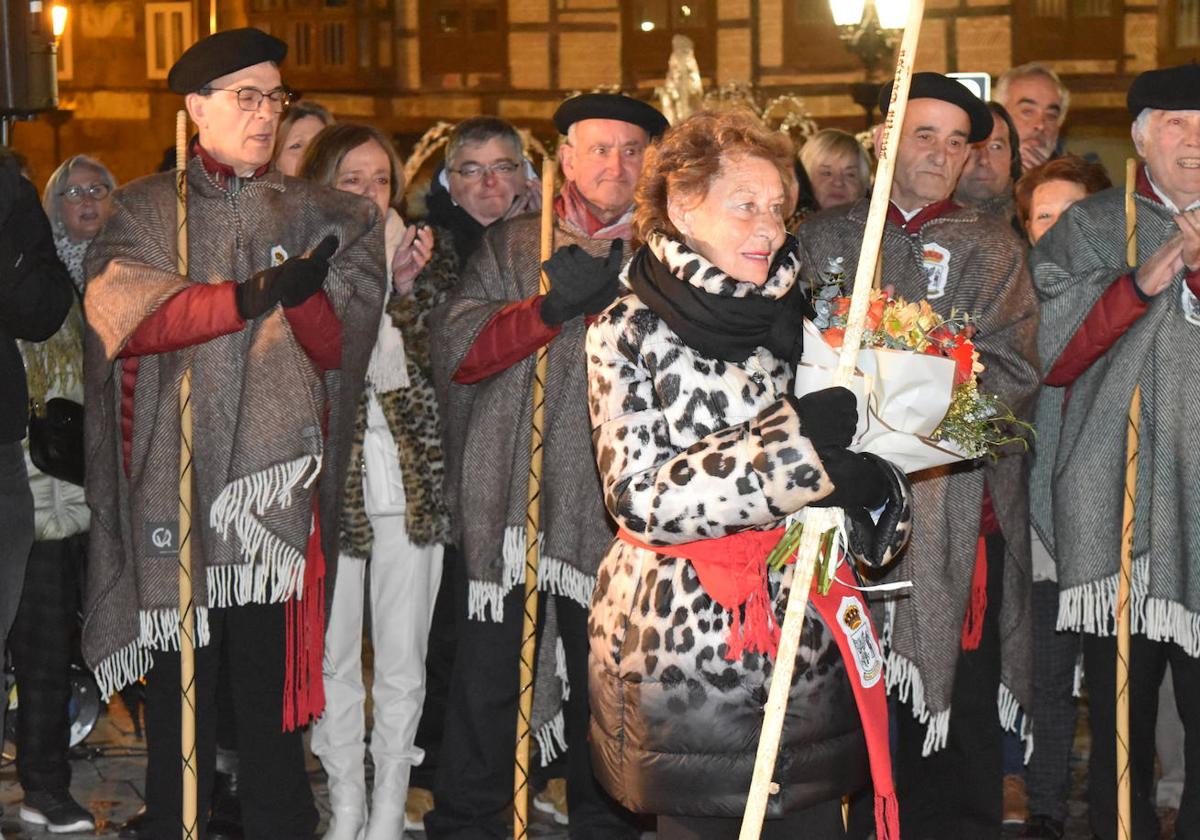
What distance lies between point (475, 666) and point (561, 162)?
149 centimetres

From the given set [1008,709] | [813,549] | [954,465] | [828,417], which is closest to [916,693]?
[1008,709]

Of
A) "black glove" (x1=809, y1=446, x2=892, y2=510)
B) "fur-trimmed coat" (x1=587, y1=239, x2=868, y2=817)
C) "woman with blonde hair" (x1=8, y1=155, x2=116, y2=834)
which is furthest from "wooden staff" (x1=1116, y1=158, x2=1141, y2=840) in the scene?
"woman with blonde hair" (x1=8, y1=155, x2=116, y2=834)

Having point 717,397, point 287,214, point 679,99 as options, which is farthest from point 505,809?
point 679,99

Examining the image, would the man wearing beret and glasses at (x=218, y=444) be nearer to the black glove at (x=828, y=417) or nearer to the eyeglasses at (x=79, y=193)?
the eyeglasses at (x=79, y=193)

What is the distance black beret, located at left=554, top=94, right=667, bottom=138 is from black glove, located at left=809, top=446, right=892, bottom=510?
196 centimetres

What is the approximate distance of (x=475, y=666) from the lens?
5.30 metres

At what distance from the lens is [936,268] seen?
4988 mm

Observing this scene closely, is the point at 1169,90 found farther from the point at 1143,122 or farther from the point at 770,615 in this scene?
the point at 770,615

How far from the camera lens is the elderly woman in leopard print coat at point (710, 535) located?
345cm

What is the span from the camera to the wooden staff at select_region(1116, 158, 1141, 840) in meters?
4.81

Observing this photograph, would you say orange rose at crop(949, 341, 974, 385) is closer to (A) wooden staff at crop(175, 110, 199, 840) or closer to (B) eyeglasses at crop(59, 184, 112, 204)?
(A) wooden staff at crop(175, 110, 199, 840)

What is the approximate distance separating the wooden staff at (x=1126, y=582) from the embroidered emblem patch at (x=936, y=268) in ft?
1.58

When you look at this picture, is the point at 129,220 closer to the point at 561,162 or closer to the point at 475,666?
the point at 561,162

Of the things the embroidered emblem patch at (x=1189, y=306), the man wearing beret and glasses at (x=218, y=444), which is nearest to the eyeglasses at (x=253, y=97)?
the man wearing beret and glasses at (x=218, y=444)
